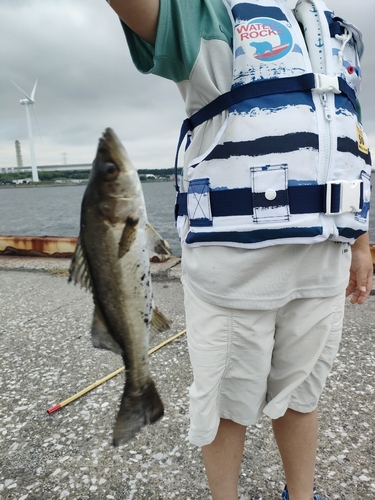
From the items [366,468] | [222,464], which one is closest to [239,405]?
[222,464]

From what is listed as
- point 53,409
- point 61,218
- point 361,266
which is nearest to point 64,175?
point 361,266

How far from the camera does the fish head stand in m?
1.17

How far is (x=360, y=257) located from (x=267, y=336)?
0.79 m

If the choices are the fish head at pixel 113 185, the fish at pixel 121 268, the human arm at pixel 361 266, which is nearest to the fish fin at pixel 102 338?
the fish at pixel 121 268

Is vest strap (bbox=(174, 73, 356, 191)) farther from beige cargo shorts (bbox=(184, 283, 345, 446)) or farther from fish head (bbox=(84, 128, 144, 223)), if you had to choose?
beige cargo shorts (bbox=(184, 283, 345, 446))

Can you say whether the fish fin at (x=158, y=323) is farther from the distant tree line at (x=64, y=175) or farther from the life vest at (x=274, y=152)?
the distant tree line at (x=64, y=175)

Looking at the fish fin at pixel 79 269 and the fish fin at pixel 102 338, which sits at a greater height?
the fish fin at pixel 79 269

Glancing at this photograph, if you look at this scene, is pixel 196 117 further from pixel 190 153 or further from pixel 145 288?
pixel 145 288

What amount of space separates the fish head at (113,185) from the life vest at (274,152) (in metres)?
0.44

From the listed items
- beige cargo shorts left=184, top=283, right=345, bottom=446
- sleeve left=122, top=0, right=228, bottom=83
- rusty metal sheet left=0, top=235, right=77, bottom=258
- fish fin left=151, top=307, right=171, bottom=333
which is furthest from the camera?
rusty metal sheet left=0, top=235, right=77, bottom=258

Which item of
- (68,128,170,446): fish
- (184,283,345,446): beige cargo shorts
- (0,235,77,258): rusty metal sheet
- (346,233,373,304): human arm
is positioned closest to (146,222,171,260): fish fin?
(68,128,170,446): fish

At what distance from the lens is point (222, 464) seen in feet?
5.98

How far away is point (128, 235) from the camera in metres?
1.28

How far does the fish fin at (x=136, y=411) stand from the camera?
149 cm
